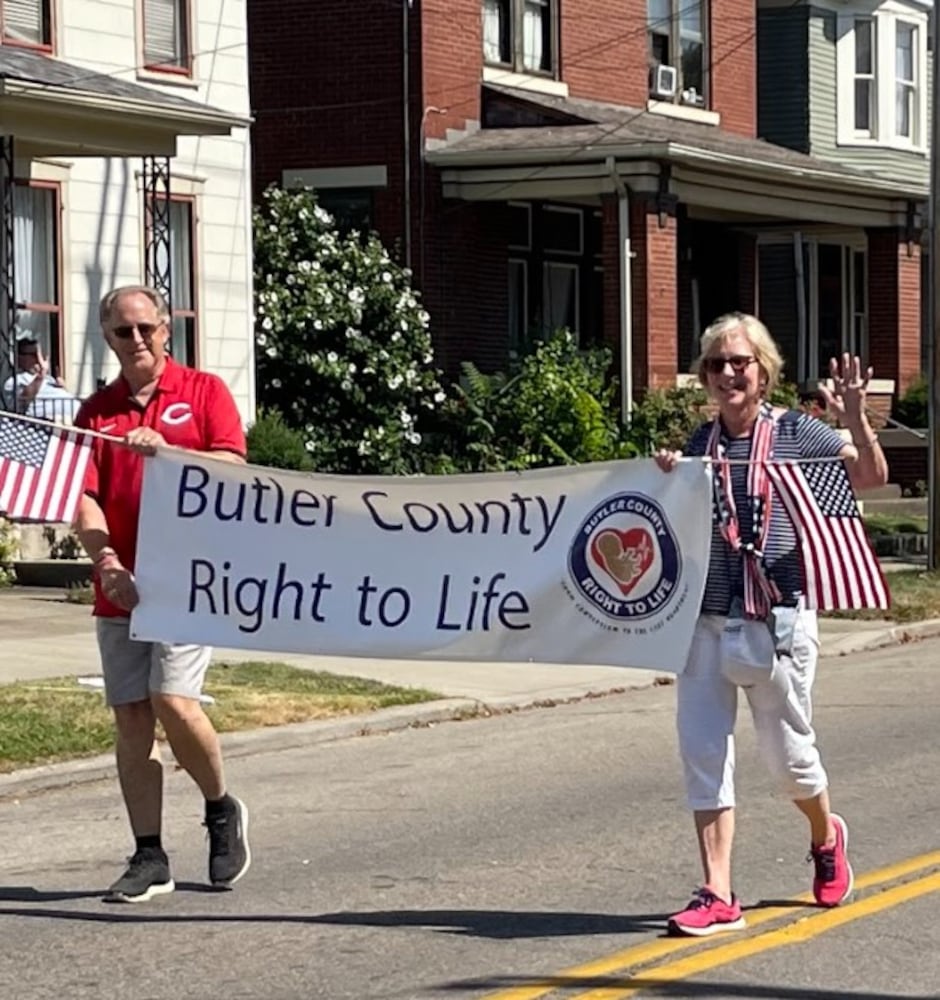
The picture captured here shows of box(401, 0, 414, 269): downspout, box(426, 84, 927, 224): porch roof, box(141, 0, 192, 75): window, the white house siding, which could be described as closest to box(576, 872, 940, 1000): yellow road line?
the white house siding

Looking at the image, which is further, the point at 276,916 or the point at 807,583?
the point at 276,916

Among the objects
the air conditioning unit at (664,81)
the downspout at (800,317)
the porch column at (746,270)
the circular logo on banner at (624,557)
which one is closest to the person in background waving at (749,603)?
the circular logo on banner at (624,557)

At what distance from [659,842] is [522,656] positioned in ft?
5.13

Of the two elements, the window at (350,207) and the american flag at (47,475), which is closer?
the american flag at (47,475)

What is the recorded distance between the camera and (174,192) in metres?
23.5

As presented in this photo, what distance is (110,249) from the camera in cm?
2261

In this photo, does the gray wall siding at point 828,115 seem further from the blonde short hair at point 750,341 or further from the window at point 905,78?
the blonde short hair at point 750,341

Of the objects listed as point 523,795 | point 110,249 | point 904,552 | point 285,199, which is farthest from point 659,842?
point 285,199

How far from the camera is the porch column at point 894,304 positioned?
31656mm

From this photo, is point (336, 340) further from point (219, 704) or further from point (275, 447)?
point (219, 704)

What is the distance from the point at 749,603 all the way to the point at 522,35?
2217 centimetres

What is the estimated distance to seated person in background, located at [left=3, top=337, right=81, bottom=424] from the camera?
20.1 m

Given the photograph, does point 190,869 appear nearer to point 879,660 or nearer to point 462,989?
point 462,989

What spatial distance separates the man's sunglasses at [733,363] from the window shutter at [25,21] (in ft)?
51.2
